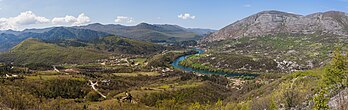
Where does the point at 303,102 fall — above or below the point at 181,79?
above

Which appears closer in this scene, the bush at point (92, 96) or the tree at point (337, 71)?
the tree at point (337, 71)

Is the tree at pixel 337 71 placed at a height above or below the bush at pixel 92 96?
above

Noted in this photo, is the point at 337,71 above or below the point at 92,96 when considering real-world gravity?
above

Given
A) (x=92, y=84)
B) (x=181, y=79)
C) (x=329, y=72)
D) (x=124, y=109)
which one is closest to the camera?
(x=329, y=72)

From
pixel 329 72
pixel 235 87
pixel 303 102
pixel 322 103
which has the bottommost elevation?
pixel 235 87

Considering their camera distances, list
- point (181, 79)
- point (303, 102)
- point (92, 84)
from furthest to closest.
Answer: point (181, 79) → point (92, 84) → point (303, 102)

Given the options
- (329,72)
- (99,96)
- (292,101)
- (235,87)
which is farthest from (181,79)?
(329,72)

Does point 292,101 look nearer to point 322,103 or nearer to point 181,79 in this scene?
point 322,103

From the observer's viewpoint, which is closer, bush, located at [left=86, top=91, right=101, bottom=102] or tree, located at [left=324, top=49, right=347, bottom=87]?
tree, located at [left=324, top=49, right=347, bottom=87]

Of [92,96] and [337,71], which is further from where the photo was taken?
[92,96]

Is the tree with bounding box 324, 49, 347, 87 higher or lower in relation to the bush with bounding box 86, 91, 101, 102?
higher

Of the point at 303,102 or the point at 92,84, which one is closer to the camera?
the point at 303,102
